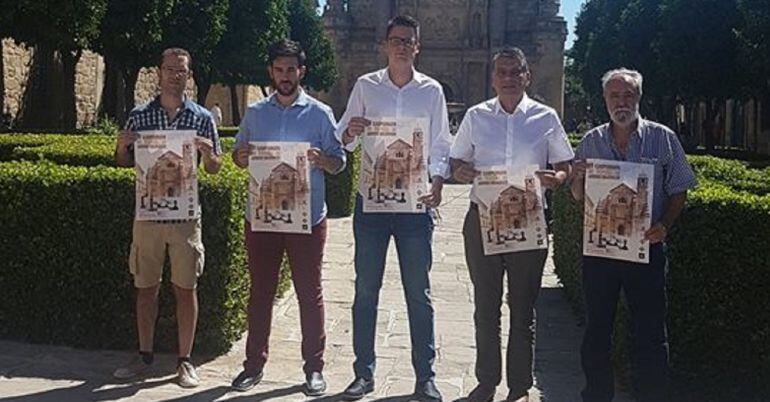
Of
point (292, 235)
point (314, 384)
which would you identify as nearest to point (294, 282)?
point (292, 235)

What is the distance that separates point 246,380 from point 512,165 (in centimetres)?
203

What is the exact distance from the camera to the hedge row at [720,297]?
500 cm

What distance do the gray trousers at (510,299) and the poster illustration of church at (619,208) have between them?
0.34 m

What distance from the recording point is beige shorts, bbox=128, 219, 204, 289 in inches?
205

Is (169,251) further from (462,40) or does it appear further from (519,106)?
(462,40)

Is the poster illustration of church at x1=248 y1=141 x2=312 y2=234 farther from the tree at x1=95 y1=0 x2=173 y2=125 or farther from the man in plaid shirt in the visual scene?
the tree at x1=95 y1=0 x2=173 y2=125

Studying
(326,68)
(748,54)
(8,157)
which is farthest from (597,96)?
(8,157)

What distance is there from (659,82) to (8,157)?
26.5 meters

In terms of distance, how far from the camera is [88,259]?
19.2 feet

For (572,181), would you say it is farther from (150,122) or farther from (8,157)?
(8,157)

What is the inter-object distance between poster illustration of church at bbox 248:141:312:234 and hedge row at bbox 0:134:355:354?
72cm

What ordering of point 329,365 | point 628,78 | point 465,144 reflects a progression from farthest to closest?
point 329,365
point 465,144
point 628,78

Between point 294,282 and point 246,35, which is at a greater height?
point 246,35

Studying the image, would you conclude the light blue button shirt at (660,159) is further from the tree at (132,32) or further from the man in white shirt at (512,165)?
the tree at (132,32)
